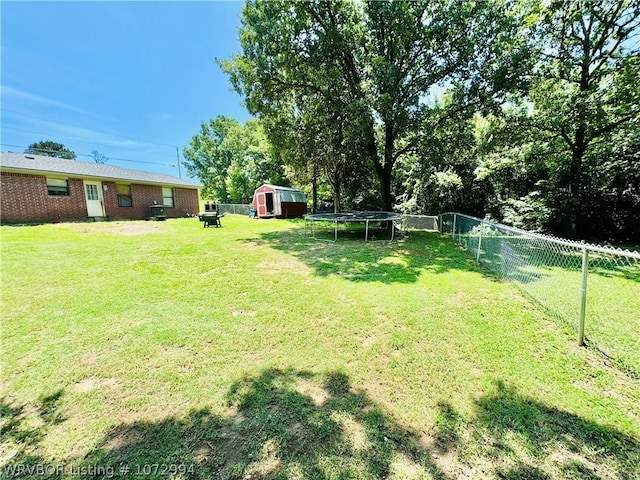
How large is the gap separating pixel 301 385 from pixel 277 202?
690 inches

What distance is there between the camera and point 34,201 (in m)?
12.6

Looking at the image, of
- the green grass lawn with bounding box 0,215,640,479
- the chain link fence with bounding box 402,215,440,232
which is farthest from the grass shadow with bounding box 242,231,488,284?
the chain link fence with bounding box 402,215,440,232

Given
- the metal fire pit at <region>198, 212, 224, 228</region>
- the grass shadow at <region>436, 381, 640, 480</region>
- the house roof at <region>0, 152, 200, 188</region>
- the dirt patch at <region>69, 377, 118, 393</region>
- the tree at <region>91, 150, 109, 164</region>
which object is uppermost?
the tree at <region>91, 150, 109, 164</region>

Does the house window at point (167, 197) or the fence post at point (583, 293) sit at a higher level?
the house window at point (167, 197)

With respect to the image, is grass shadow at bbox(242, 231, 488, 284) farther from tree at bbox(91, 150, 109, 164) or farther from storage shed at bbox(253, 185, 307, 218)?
tree at bbox(91, 150, 109, 164)

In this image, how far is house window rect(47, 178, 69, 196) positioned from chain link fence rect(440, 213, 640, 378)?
60.1 ft

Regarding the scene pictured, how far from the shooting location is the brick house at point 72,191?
1210 centimetres

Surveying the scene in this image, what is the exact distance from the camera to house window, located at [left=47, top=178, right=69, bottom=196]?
13172 mm

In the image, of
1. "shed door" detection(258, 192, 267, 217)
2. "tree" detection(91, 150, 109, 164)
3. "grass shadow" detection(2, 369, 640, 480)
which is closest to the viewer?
"grass shadow" detection(2, 369, 640, 480)

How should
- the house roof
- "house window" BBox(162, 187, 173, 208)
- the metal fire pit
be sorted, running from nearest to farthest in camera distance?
the house roof < the metal fire pit < "house window" BBox(162, 187, 173, 208)

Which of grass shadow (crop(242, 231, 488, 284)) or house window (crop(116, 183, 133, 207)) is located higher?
house window (crop(116, 183, 133, 207))

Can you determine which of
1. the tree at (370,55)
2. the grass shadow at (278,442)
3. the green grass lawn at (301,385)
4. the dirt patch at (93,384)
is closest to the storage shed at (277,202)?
the tree at (370,55)

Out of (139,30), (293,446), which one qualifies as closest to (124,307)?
(293,446)

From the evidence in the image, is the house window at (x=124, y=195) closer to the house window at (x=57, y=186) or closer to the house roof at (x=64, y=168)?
the house roof at (x=64, y=168)
